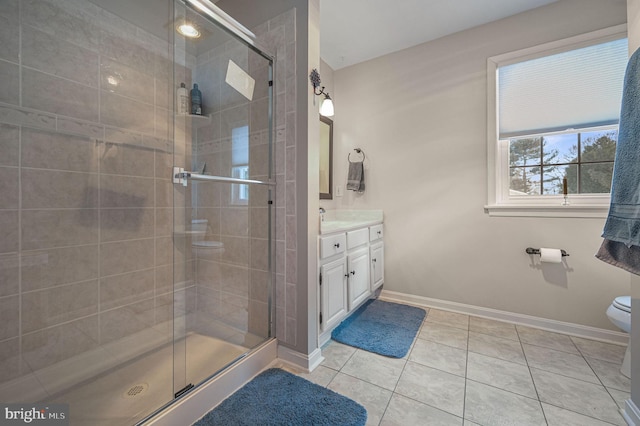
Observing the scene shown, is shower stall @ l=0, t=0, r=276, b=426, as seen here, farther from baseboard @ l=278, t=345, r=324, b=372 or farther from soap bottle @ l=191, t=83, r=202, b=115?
baseboard @ l=278, t=345, r=324, b=372

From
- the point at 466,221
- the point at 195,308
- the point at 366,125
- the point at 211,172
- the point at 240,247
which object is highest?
the point at 366,125

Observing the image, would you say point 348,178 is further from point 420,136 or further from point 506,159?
point 506,159

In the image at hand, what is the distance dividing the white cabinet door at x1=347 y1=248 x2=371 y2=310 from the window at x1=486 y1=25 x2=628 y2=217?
3.87 ft

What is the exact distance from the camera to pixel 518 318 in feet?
7.02

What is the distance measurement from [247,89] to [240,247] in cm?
106

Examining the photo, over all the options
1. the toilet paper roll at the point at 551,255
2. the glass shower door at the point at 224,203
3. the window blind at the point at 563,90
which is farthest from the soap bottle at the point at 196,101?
the toilet paper roll at the point at 551,255

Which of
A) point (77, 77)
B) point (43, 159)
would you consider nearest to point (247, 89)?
point (77, 77)

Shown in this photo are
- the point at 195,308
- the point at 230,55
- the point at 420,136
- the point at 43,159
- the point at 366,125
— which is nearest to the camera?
the point at 43,159

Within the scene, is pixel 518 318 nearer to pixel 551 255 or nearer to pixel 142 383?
pixel 551 255

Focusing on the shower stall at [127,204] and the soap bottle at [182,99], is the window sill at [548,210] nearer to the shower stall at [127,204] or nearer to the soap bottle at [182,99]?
the shower stall at [127,204]

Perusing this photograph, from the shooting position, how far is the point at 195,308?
5.75 feet

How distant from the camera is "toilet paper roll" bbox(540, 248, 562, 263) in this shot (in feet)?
6.36

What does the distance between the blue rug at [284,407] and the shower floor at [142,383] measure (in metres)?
0.20

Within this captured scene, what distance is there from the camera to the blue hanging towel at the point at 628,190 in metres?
0.97
